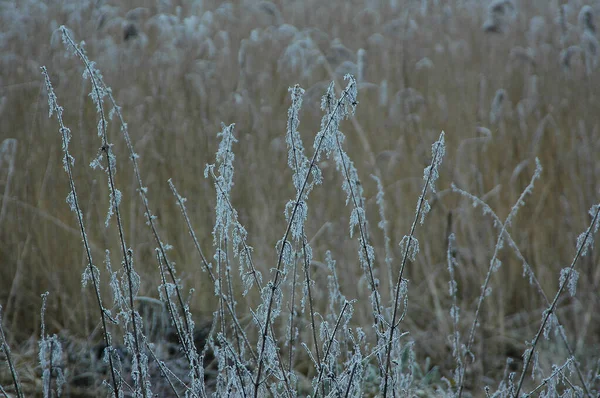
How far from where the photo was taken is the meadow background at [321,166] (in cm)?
242

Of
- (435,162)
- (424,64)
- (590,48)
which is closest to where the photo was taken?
(435,162)

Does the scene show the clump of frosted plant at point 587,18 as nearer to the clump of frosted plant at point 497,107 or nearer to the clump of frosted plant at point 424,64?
the clump of frosted plant at point 497,107

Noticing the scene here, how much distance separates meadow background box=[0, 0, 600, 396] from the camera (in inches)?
95.1

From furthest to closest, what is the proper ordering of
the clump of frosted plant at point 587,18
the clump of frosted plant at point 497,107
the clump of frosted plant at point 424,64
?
the clump of frosted plant at point 424,64 < the clump of frosted plant at point 587,18 < the clump of frosted plant at point 497,107

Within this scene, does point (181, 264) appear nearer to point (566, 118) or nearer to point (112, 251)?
point (112, 251)

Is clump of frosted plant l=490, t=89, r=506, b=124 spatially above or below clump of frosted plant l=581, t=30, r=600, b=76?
below

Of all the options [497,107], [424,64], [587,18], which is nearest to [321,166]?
[497,107]

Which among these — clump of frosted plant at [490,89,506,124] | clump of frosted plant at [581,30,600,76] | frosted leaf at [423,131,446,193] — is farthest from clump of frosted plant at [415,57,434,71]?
frosted leaf at [423,131,446,193]

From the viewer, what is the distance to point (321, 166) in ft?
9.84

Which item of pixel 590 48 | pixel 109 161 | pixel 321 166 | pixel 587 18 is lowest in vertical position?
pixel 321 166

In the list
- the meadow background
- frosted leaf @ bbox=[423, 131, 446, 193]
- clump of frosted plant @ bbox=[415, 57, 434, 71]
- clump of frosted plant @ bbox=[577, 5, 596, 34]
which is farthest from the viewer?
clump of frosted plant @ bbox=[415, 57, 434, 71]

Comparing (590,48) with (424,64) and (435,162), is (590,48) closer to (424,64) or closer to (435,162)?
(424,64)

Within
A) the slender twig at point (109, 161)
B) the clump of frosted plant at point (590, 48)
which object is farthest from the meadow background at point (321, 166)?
the slender twig at point (109, 161)

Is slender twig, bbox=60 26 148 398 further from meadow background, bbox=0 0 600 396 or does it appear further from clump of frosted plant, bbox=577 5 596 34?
clump of frosted plant, bbox=577 5 596 34
